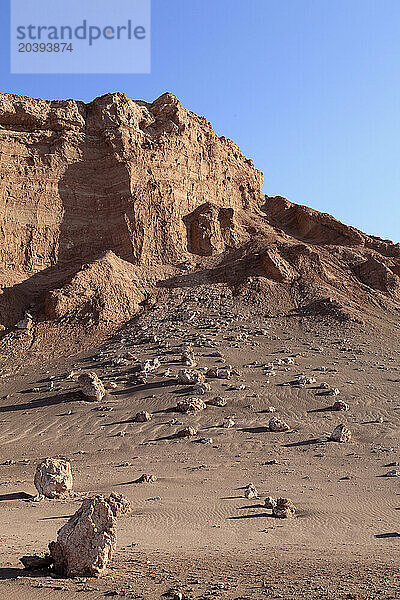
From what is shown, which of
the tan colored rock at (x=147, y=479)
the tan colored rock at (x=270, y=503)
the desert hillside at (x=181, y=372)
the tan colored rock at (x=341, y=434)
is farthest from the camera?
the tan colored rock at (x=341, y=434)

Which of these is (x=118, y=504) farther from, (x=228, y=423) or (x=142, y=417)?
(x=142, y=417)

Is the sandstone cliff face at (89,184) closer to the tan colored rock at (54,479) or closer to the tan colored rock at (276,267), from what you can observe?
the tan colored rock at (276,267)

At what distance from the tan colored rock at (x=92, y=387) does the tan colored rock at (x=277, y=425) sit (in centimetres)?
614

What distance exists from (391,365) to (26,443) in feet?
46.3

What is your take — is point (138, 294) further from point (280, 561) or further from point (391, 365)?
point (280, 561)

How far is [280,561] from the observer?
6.48m

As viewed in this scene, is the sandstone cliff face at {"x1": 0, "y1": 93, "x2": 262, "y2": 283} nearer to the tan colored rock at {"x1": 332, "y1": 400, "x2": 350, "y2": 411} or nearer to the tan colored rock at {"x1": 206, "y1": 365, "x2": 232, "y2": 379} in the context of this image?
the tan colored rock at {"x1": 206, "y1": 365, "x2": 232, "y2": 379}

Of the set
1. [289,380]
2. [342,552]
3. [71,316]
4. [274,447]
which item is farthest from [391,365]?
[342,552]

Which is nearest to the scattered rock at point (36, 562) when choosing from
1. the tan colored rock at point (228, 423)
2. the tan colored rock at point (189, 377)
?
the tan colored rock at point (228, 423)

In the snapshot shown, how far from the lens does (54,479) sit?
10461mm

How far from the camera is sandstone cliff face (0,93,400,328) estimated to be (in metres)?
27.2

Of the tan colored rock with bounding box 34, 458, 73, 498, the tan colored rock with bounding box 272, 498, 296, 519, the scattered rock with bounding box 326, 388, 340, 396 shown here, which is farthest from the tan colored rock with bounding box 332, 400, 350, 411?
the tan colored rock with bounding box 34, 458, 73, 498

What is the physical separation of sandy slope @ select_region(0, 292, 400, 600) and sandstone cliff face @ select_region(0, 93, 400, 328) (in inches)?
116

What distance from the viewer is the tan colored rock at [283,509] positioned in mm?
9172
